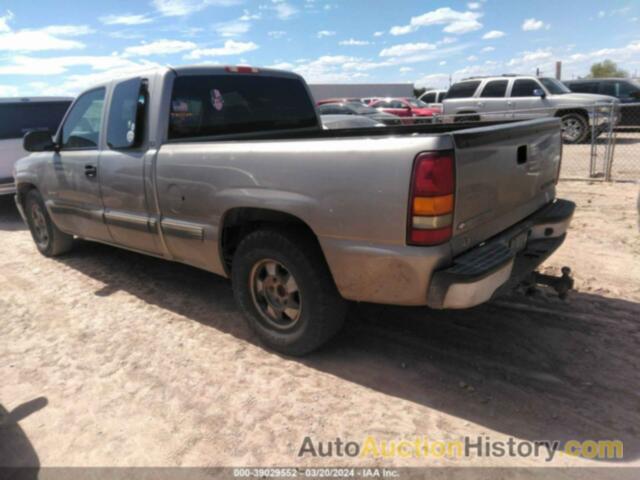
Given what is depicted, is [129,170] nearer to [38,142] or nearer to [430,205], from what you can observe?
[38,142]

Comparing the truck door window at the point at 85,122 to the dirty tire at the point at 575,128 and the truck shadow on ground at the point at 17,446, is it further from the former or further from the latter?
the dirty tire at the point at 575,128

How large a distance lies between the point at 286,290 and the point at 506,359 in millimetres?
1500

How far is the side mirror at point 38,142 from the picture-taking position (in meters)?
4.85

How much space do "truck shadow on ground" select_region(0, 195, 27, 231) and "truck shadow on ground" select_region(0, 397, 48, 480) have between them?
5870mm

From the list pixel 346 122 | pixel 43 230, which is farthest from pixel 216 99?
pixel 346 122

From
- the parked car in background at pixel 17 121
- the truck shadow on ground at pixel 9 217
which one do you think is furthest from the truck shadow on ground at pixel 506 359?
the parked car in background at pixel 17 121

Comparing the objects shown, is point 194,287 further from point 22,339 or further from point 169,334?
point 22,339

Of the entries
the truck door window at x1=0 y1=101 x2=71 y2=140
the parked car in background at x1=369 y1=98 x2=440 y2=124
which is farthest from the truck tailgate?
the parked car in background at x1=369 y1=98 x2=440 y2=124

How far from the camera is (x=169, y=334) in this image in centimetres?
377

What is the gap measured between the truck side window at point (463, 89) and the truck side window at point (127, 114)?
1267 cm

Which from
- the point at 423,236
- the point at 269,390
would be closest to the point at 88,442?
the point at 269,390

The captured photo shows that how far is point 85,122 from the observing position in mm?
4621

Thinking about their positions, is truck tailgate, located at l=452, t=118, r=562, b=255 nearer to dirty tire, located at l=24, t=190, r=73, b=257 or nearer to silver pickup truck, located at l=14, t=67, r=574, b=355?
silver pickup truck, located at l=14, t=67, r=574, b=355

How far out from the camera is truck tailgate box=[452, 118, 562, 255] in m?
2.52
